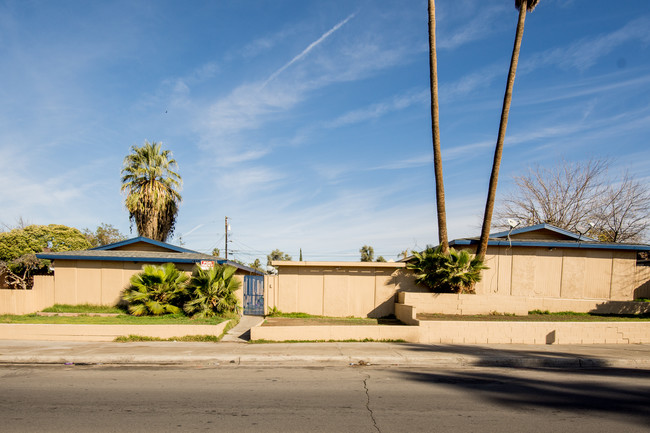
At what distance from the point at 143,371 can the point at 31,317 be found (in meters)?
8.57

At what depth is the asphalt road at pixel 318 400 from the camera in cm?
550

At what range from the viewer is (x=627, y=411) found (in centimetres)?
620

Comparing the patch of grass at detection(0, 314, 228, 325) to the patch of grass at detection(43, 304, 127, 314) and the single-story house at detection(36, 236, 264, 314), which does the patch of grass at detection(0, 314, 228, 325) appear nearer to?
the patch of grass at detection(43, 304, 127, 314)

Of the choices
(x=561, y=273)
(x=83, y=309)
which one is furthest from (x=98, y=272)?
(x=561, y=273)

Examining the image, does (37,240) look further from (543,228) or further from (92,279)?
(543,228)

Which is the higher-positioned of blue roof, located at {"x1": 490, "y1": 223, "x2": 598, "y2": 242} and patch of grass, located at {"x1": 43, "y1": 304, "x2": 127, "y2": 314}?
blue roof, located at {"x1": 490, "y1": 223, "x2": 598, "y2": 242}

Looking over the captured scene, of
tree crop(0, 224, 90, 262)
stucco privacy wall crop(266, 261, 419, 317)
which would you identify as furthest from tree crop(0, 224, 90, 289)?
stucco privacy wall crop(266, 261, 419, 317)

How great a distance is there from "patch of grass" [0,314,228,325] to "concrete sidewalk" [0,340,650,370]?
1.51 m

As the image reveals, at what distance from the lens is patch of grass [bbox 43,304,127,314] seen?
606 inches

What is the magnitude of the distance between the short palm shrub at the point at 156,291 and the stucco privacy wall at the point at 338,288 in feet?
12.2

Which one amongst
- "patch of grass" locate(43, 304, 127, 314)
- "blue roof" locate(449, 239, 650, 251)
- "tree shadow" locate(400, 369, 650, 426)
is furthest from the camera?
"blue roof" locate(449, 239, 650, 251)

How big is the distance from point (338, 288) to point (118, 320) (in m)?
8.38

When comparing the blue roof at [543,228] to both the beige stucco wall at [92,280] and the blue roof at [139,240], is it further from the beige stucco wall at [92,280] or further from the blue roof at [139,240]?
the blue roof at [139,240]

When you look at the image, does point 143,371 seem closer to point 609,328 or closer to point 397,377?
point 397,377
